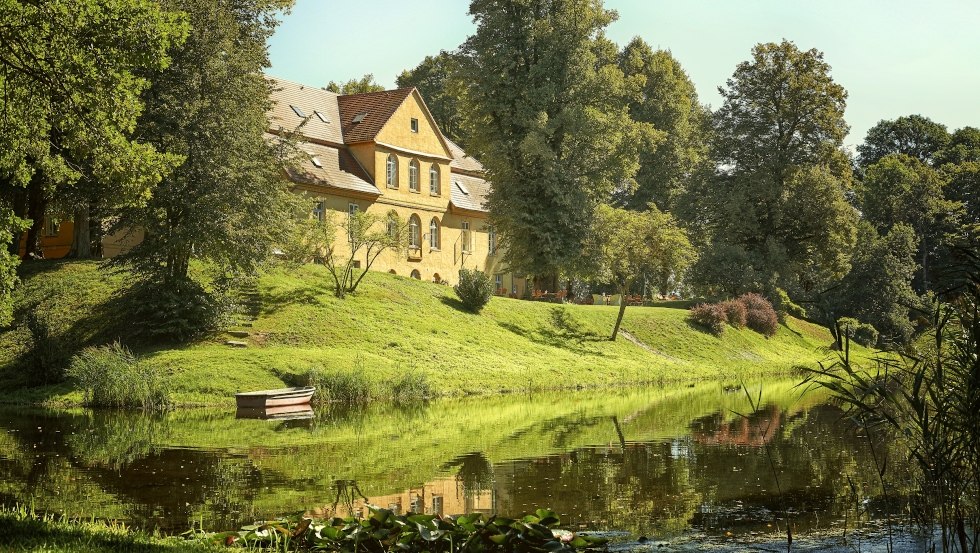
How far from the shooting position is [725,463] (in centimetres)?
1559

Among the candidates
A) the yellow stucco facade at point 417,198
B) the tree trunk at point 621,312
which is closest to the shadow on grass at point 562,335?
the tree trunk at point 621,312

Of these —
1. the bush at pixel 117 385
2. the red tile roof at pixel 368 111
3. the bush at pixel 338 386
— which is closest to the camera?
the bush at pixel 117 385

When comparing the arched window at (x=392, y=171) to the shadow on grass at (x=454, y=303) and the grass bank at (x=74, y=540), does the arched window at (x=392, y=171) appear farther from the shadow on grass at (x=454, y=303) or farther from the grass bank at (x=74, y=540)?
the grass bank at (x=74, y=540)

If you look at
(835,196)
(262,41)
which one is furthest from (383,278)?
(835,196)

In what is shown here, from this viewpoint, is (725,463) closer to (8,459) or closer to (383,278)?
(8,459)

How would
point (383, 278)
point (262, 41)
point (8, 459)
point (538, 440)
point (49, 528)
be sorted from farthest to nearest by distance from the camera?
point (383, 278)
point (262, 41)
point (538, 440)
point (8, 459)
point (49, 528)

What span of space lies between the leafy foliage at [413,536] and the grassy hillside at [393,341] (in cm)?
1773

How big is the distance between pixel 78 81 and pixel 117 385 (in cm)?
975

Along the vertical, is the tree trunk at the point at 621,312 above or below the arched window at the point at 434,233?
below

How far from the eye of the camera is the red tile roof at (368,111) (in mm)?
53750

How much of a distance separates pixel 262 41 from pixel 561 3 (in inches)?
703

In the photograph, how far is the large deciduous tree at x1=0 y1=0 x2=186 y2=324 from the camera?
17562mm

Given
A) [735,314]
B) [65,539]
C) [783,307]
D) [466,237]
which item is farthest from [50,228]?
[65,539]

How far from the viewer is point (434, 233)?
5712 centimetres
